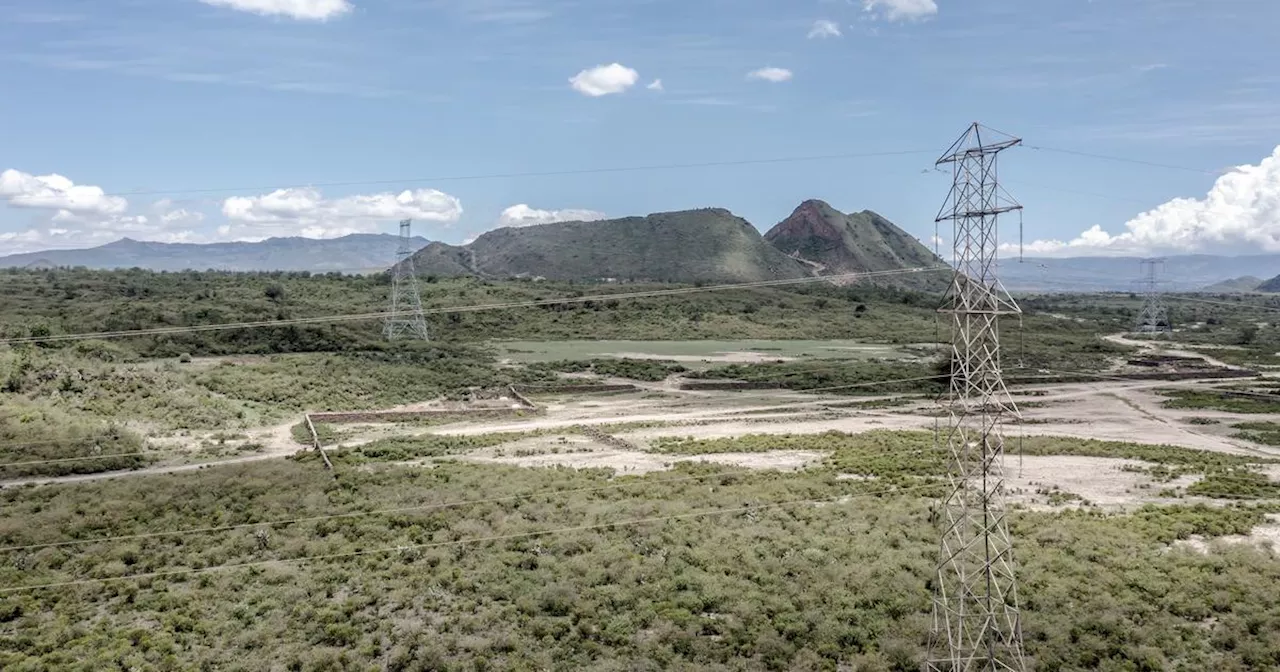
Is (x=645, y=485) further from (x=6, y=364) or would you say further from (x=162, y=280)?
(x=162, y=280)

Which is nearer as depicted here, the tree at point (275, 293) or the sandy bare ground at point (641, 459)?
the sandy bare ground at point (641, 459)

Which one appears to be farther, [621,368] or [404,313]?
[404,313]

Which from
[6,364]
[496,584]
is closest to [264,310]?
[6,364]

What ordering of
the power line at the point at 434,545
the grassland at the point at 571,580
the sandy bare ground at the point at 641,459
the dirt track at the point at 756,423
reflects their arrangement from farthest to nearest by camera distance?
1. the dirt track at the point at 756,423
2. the sandy bare ground at the point at 641,459
3. the power line at the point at 434,545
4. the grassland at the point at 571,580

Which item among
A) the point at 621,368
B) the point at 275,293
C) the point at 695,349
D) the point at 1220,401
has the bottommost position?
the point at 1220,401

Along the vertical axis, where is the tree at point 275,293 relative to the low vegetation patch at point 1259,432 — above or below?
above

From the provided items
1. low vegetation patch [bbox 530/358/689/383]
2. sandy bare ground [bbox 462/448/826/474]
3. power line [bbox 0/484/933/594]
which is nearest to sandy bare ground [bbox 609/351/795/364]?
low vegetation patch [bbox 530/358/689/383]

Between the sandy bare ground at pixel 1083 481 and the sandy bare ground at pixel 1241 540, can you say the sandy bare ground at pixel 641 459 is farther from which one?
the sandy bare ground at pixel 1241 540

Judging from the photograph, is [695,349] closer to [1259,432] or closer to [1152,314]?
[1259,432]

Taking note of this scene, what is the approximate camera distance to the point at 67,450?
36594 mm

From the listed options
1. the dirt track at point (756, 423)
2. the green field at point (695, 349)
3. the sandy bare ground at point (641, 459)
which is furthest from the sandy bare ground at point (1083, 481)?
the green field at point (695, 349)

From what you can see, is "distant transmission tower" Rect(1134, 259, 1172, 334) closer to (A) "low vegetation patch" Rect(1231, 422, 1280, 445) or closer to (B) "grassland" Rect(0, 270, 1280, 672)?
(A) "low vegetation patch" Rect(1231, 422, 1280, 445)

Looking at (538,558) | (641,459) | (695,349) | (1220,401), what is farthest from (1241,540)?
(695,349)

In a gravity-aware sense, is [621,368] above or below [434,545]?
above
